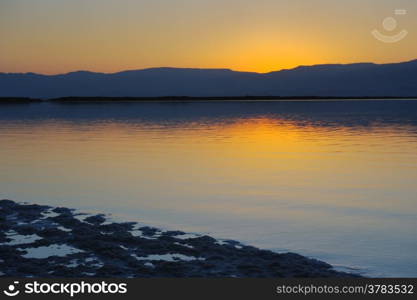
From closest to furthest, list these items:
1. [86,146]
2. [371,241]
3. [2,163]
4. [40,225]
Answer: [371,241]
[40,225]
[2,163]
[86,146]

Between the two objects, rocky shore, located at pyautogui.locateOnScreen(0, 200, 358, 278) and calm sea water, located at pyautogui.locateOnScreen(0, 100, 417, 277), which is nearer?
rocky shore, located at pyautogui.locateOnScreen(0, 200, 358, 278)

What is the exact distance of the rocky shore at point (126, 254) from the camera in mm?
11164

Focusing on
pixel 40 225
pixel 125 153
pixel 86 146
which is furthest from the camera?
pixel 86 146

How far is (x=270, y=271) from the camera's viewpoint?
36.8 ft

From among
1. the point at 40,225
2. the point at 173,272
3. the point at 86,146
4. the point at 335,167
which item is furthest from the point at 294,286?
the point at 86,146

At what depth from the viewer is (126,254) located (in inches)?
487

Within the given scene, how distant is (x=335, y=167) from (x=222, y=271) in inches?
685

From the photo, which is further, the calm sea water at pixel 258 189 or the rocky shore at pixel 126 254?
the calm sea water at pixel 258 189

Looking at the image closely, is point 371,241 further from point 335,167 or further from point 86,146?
point 86,146

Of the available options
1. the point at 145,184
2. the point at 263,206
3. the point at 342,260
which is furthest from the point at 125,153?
the point at 342,260

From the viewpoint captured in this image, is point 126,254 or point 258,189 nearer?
point 126,254

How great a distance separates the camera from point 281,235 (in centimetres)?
1470

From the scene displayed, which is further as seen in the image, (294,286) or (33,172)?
(33,172)

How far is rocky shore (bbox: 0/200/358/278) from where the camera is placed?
11164 millimetres
